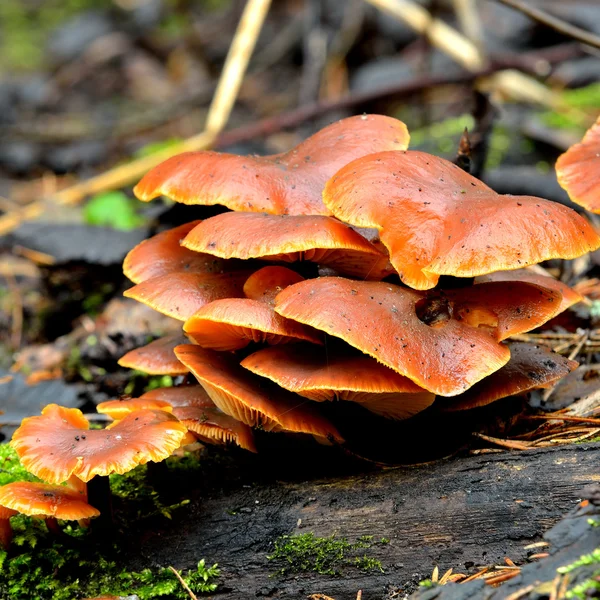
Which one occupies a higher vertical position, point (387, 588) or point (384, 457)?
point (384, 457)

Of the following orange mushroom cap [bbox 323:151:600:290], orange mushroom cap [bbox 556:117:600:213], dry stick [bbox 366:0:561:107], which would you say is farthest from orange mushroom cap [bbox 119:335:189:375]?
dry stick [bbox 366:0:561:107]

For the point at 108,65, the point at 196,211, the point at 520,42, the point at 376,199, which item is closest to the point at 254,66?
the point at 108,65

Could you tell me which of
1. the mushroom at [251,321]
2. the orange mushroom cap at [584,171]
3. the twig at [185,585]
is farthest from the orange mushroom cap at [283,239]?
the twig at [185,585]

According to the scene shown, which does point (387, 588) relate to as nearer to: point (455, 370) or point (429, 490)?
point (429, 490)

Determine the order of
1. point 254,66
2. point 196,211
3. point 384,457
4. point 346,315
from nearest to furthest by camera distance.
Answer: point 346,315 → point 384,457 → point 196,211 → point 254,66

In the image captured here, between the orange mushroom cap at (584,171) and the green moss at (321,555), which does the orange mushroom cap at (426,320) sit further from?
the green moss at (321,555)

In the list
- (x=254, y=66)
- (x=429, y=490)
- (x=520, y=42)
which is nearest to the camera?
(x=429, y=490)
